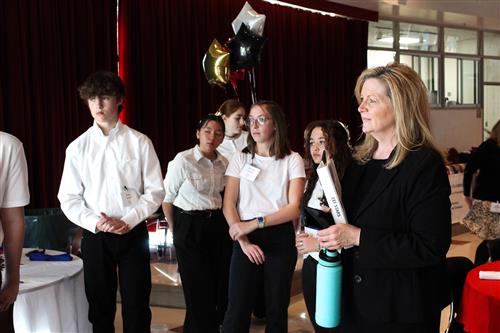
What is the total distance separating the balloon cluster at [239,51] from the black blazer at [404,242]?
11.3ft

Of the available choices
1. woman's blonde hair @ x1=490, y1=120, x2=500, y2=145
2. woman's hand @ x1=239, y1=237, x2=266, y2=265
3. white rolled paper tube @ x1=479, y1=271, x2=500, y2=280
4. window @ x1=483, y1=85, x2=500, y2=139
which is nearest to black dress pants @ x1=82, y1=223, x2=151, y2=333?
woman's hand @ x1=239, y1=237, x2=266, y2=265

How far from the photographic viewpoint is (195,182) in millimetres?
3625

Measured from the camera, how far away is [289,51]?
8953mm

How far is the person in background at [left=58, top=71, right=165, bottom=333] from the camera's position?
3041 mm

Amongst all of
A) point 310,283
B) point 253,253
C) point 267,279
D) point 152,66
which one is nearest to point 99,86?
point 253,253

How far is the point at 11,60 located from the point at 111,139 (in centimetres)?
294

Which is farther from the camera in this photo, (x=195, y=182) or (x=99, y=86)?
(x=195, y=182)

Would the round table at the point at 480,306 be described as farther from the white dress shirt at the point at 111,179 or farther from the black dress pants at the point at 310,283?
the white dress shirt at the point at 111,179

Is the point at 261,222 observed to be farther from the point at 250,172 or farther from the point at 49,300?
the point at 49,300

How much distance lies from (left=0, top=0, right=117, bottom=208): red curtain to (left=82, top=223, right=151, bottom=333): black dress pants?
9.66 ft

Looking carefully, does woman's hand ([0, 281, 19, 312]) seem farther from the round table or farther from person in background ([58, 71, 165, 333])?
the round table

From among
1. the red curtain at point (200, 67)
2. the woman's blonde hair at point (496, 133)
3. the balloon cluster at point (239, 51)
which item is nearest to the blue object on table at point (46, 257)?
the balloon cluster at point (239, 51)

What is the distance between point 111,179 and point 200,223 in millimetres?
686

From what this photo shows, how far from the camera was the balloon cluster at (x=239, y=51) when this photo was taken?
5184 millimetres
